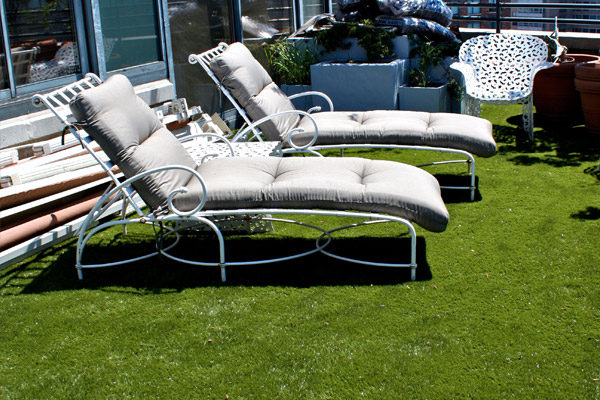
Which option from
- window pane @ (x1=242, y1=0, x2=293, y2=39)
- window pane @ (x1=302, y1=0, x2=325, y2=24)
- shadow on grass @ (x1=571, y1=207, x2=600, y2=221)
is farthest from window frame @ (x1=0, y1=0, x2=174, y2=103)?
shadow on grass @ (x1=571, y1=207, x2=600, y2=221)

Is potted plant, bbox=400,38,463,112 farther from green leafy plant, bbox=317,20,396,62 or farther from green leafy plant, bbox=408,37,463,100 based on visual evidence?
green leafy plant, bbox=317,20,396,62

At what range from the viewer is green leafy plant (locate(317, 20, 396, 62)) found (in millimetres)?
8375

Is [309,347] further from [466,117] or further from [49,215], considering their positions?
[466,117]

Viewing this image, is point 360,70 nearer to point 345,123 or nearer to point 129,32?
point 345,123

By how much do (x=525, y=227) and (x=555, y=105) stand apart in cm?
345

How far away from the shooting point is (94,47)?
598 cm

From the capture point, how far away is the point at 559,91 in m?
7.68

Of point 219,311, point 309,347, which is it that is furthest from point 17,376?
point 309,347

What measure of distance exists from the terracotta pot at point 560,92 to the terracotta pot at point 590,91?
0.49 m

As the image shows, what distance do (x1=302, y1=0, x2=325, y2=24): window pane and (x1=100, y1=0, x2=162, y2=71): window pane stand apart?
329 cm

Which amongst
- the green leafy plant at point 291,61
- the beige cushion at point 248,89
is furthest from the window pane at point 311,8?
the beige cushion at point 248,89

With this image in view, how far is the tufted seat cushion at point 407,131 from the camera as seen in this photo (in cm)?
538

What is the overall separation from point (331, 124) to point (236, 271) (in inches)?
78.8

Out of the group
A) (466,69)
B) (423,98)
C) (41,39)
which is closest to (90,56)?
(41,39)
